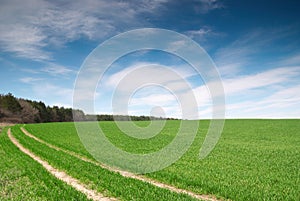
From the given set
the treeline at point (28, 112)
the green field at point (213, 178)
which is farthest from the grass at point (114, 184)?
the treeline at point (28, 112)

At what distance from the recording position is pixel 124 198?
11203 mm

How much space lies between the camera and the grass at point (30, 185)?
11.7m

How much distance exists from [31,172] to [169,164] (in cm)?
856

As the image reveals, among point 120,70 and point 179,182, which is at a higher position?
point 120,70

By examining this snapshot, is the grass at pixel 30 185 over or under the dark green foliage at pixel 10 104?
under

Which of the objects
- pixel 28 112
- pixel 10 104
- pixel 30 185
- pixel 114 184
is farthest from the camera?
pixel 28 112

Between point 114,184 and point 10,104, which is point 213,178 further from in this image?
point 10,104

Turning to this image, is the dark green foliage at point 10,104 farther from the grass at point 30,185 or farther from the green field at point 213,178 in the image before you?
the grass at point 30,185

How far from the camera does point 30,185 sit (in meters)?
13.7

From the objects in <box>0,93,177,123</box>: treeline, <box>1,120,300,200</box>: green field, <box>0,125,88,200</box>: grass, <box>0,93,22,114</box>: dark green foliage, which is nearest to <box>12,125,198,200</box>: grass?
<box>1,120,300,200</box>: green field

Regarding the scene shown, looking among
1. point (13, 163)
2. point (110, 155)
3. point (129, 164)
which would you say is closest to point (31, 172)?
point (13, 163)

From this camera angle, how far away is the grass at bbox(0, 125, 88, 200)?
11.7m

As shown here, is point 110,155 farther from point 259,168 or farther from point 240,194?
point 240,194

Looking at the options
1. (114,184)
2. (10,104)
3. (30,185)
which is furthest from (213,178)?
(10,104)
